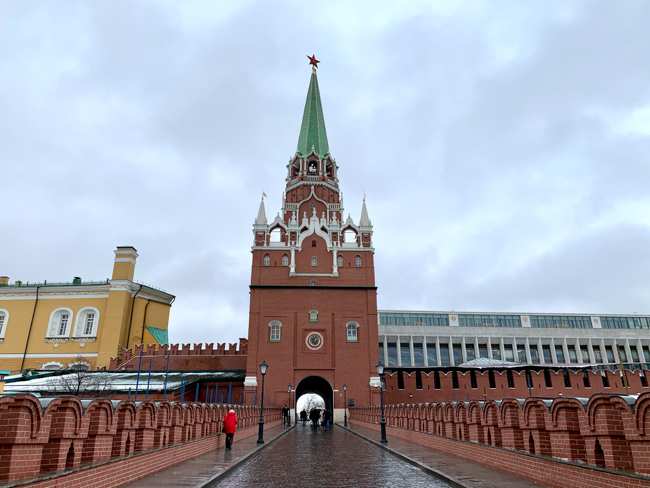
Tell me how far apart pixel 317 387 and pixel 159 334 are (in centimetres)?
1630

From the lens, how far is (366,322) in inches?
1422

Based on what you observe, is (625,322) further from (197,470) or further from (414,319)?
(197,470)

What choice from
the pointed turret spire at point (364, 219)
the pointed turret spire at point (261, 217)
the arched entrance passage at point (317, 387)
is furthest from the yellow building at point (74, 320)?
the pointed turret spire at point (364, 219)

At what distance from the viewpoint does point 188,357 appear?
3841cm

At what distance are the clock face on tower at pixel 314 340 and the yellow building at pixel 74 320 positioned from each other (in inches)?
642

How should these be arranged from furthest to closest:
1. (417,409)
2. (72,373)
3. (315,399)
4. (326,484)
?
(315,399), (72,373), (417,409), (326,484)

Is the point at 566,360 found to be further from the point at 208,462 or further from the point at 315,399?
the point at 208,462

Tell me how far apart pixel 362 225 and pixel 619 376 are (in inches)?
970

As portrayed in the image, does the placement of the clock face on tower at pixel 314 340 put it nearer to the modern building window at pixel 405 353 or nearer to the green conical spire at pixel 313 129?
the green conical spire at pixel 313 129

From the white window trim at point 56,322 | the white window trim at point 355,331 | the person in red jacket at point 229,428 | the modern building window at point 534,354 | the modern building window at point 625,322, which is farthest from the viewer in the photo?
the modern building window at point 625,322

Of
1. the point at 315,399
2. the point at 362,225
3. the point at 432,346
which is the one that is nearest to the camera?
the point at 362,225

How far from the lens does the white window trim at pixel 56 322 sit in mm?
40375

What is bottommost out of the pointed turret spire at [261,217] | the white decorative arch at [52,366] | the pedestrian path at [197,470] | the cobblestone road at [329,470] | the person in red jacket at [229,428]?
the cobblestone road at [329,470]

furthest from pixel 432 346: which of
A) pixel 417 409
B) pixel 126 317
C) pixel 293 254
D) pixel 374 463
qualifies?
pixel 374 463
